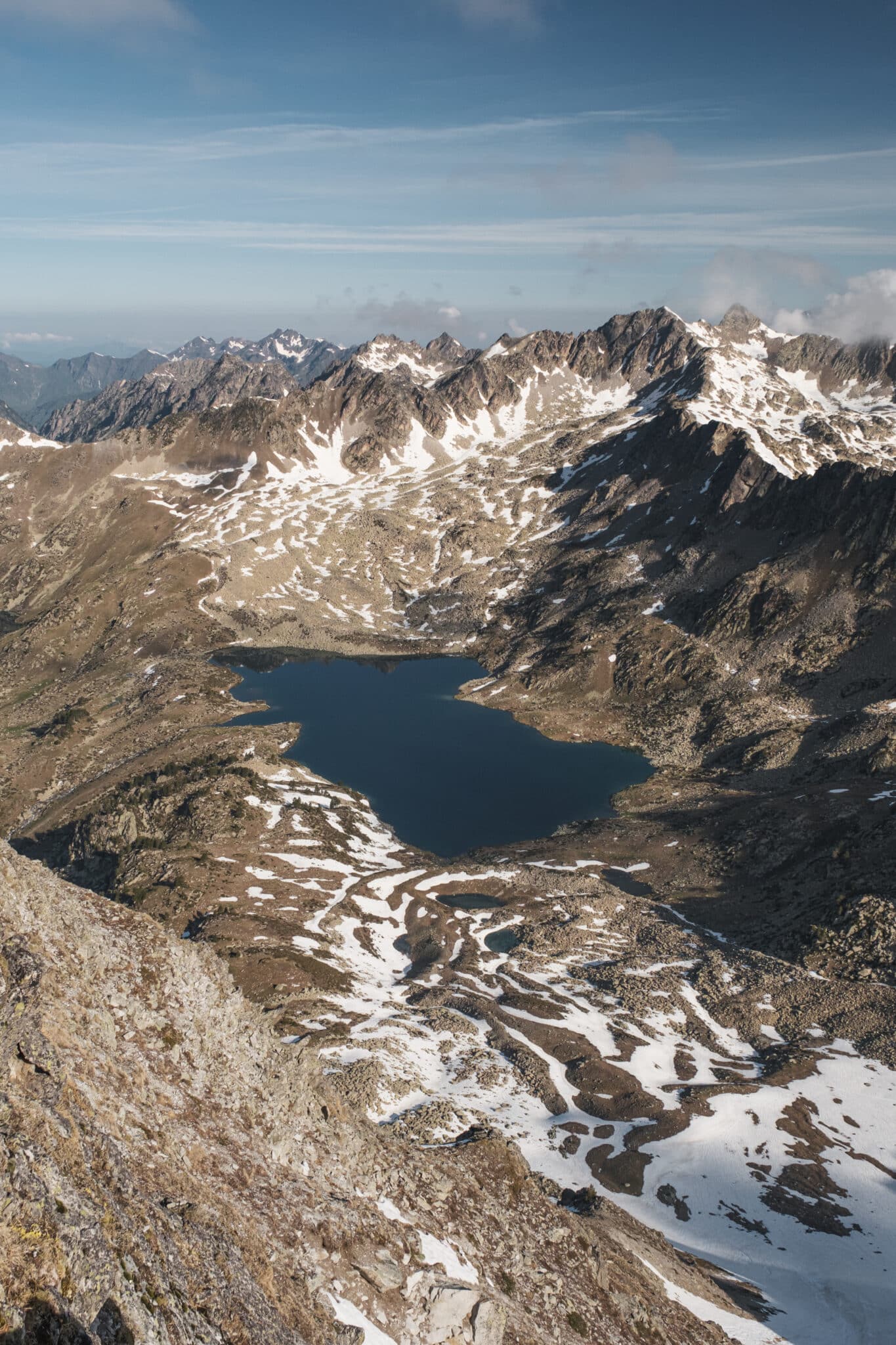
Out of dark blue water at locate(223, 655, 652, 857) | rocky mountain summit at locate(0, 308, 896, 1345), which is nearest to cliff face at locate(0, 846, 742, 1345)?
rocky mountain summit at locate(0, 308, 896, 1345)

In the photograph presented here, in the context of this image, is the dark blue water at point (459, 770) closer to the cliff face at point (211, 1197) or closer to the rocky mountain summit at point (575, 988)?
the rocky mountain summit at point (575, 988)

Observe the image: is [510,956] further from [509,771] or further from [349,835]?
[509,771]

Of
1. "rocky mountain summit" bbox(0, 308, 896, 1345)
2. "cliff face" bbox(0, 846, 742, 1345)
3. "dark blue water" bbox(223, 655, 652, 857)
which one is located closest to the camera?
"cliff face" bbox(0, 846, 742, 1345)

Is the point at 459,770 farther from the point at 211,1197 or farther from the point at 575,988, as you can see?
the point at 211,1197

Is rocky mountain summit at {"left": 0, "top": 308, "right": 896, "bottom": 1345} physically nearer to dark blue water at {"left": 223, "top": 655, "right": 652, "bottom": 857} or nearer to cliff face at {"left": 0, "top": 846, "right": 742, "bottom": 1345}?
cliff face at {"left": 0, "top": 846, "right": 742, "bottom": 1345}

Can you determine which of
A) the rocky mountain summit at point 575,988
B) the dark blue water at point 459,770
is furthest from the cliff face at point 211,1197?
the dark blue water at point 459,770

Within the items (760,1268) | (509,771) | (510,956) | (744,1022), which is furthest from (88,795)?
(760,1268)
